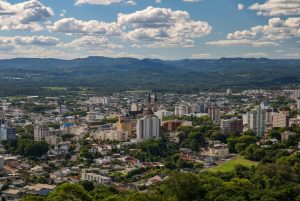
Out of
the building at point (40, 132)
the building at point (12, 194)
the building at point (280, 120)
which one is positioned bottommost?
the building at point (12, 194)

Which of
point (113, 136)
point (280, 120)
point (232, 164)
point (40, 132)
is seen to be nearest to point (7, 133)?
point (40, 132)

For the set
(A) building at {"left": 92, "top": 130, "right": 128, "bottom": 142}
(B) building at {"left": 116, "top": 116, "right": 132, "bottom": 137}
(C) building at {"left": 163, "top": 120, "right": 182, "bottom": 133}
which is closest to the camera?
(A) building at {"left": 92, "top": 130, "right": 128, "bottom": 142}

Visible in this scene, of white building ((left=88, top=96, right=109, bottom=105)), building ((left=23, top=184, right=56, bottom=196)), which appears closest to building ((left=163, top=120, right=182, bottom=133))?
building ((left=23, top=184, right=56, bottom=196))

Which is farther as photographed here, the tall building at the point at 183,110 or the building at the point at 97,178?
the tall building at the point at 183,110

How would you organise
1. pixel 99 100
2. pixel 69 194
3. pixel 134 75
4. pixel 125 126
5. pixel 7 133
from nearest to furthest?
pixel 69 194, pixel 7 133, pixel 125 126, pixel 99 100, pixel 134 75

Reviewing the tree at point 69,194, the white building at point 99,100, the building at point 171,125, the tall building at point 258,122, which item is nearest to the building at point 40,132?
the building at point 171,125

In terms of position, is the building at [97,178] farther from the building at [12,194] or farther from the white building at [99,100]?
the white building at [99,100]

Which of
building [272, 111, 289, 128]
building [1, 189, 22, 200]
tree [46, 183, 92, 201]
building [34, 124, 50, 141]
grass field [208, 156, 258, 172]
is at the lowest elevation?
building [1, 189, 22, 200]

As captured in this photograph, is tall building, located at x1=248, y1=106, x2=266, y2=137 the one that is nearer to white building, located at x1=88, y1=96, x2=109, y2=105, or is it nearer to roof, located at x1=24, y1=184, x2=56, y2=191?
roof, located at x1=24, y1=184, x2=56, y2=191

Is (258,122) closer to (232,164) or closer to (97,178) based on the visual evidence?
(232,164)

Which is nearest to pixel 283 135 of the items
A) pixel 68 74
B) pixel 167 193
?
pixel 167 193

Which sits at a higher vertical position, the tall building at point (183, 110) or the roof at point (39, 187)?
the tall building at point (183, 110)
